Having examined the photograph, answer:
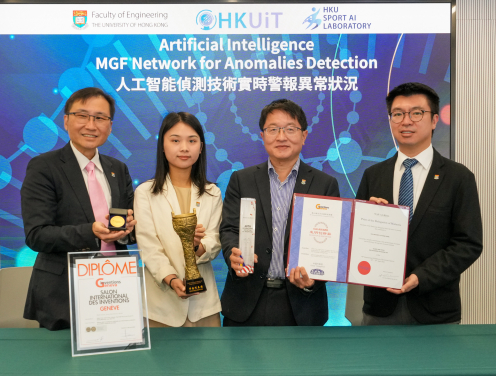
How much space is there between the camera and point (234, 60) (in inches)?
138

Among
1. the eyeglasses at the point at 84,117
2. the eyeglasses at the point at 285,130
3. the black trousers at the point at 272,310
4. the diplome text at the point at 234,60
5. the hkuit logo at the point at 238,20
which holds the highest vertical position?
the hkuit logo at the point at 238,20

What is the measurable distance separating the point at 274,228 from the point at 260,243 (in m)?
0.11

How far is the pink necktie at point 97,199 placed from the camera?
7.21 feet

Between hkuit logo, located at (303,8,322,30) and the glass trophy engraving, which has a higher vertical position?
hkuit logo, located at (303,8,322,30)

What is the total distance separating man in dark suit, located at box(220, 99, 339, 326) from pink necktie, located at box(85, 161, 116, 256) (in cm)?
63

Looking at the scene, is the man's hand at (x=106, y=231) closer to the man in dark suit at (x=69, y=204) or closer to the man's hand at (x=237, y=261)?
the man in dark suit at (x=69, y=204)

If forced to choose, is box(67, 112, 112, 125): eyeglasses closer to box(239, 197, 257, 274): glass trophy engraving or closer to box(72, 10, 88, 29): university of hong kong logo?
box(239, 197, 257, 274): glass trophy engraving

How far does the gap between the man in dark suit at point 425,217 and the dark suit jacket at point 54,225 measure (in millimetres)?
1469

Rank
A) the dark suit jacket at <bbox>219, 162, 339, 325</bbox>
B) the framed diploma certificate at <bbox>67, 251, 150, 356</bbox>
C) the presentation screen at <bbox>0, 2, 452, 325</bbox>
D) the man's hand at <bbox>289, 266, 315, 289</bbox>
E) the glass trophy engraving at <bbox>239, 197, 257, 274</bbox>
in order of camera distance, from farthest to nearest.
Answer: the presentation screen at <bbox>0, 2, 452, 325</bbox>
the dark suit jacket at <bbox>219, 162, 339, 325</bbox>
the man's hand at <bbox>289, 266, 315, 289</bbox>
the glass trophy engraving at <bbox>239, 197, 257, 274</bbox>
the framed diploma certificate at <bbox>67, 251, 150, 356</bbox>

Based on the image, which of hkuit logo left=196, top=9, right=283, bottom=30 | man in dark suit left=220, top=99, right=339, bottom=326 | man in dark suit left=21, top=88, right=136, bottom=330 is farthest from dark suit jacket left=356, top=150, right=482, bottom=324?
hkuit logo left=196, top=9, right=283, bottom=30

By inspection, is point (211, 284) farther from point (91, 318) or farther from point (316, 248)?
point (91, 318)

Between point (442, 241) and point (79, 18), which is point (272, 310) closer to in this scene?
point (442, 241)

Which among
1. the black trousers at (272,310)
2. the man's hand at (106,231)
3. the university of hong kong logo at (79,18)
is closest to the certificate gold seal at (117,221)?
the man's hand at (106,231)

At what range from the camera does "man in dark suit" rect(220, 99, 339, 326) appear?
216cm
